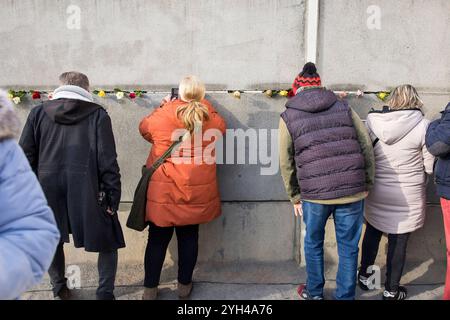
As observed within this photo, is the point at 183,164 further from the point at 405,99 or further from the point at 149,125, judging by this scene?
the point at 405,99

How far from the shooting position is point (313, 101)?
272 cm

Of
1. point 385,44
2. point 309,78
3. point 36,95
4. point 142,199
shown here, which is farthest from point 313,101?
point 36,95

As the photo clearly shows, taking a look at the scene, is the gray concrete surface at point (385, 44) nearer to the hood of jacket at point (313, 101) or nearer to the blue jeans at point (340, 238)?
the hood of jacket at point (313, 101)

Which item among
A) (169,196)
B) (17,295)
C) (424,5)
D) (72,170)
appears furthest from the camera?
(424,5)

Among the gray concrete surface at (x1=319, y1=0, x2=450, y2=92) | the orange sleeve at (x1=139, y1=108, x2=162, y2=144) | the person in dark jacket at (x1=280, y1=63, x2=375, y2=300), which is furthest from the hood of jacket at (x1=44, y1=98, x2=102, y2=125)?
the gray concrete surface at (x1=319, y1=0, x2=450, y2=92)

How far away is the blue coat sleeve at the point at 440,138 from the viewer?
107 inches

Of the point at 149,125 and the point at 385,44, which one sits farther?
the point at 385,44

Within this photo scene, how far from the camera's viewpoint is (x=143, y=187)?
305 cm

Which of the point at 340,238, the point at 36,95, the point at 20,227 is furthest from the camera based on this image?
the point at 36,95

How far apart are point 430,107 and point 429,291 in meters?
1.51

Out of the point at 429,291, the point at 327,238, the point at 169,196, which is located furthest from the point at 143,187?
the point at 429,291

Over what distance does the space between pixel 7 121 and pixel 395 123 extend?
248cm
